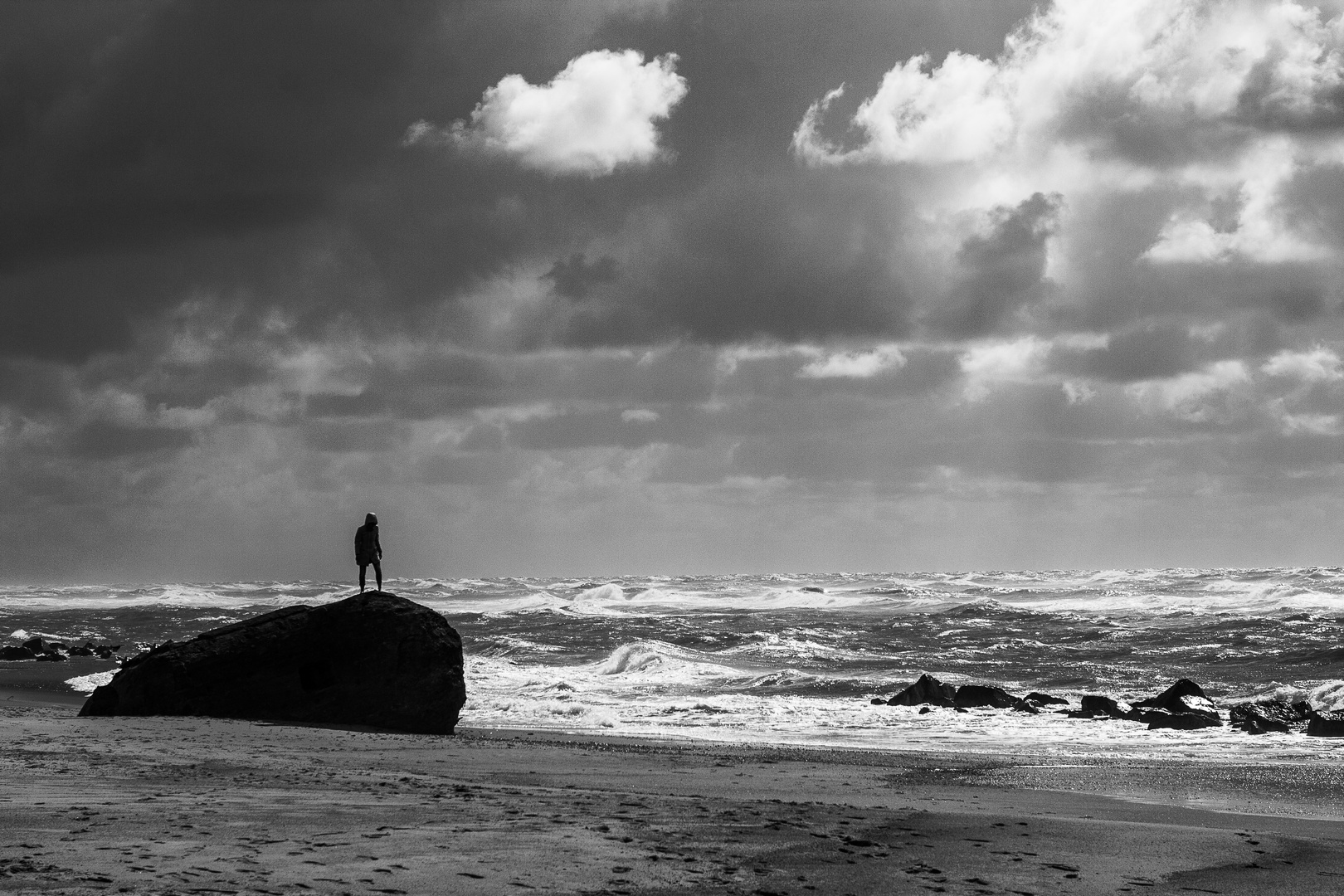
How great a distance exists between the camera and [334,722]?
688 inches

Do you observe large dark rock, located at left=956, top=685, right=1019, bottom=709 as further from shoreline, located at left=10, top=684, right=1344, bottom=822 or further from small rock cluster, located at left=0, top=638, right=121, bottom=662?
small rock cluster, located at left=0, top=638, right=121, bottom=662

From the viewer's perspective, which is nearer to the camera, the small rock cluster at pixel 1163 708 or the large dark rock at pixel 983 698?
the small rock cluster at pixel 1163 708

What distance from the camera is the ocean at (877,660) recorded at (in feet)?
63.1

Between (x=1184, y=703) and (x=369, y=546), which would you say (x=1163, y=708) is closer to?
(x=1184, y=703)

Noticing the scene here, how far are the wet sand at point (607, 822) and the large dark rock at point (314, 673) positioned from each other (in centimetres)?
219

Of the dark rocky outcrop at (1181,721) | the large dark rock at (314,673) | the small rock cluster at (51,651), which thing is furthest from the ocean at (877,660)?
the large dark rock at (314,673)

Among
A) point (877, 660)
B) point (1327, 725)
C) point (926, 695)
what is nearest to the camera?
point (1327, 725)

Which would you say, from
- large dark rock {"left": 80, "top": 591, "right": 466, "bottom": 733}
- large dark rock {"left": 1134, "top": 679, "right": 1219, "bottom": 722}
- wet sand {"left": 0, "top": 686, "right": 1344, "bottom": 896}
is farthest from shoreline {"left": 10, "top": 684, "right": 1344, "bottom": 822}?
large dark rock {"left": 1134, "top": 679, "right": 1219, "bottom": 722}

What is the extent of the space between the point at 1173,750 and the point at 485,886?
12.6 meters

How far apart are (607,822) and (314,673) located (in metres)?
10.2

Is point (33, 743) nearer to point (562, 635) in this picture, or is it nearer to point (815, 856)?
point (815, 856)

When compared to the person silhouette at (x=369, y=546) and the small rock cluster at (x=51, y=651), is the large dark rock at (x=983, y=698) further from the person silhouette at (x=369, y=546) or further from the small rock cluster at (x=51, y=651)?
the small rock cluster at (x=51, y=651)

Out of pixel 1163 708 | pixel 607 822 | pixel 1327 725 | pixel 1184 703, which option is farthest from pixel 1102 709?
pixel 607 822

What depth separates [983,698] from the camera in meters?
22.7
